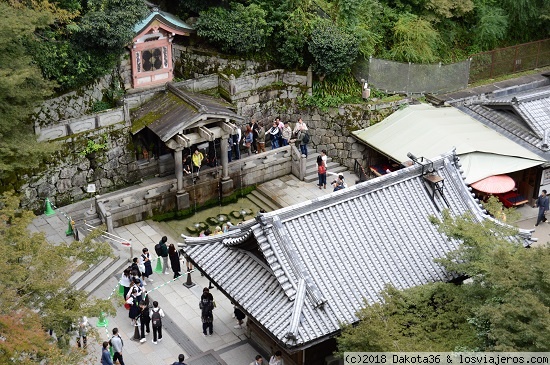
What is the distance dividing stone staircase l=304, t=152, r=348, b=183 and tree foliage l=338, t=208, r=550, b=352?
645 inches

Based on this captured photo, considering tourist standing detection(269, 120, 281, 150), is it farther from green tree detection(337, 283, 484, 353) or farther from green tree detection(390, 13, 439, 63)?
green tree detection(337, 283, 484, 353)

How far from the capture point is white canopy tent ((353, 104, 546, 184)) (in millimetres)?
40312

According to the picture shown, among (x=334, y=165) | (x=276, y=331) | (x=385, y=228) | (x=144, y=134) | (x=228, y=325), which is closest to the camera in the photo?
(x=276, y=331)

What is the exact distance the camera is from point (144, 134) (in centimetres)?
4194

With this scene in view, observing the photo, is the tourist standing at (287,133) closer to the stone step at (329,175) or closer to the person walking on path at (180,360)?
the stone step at (329,175)

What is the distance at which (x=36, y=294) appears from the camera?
25.2 m

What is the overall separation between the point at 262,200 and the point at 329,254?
14918mm

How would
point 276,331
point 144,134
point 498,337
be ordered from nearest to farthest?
1. point 498,337
2. point 276,331
3. point 144,134

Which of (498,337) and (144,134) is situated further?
(144,134)

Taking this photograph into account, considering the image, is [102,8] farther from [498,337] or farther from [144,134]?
Answer: [498,337]

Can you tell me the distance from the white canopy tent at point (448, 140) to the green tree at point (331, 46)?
3.92 metres

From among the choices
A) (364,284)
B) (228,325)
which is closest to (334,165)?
(228,325)

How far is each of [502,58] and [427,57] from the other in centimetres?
548

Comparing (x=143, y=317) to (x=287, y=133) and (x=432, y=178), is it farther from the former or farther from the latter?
(x=287, y=133)
